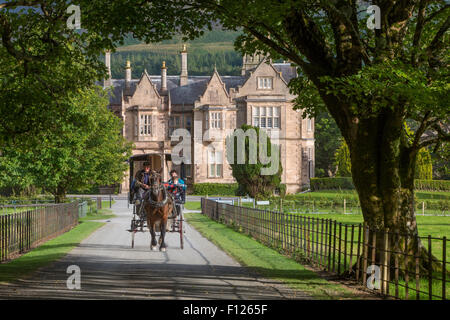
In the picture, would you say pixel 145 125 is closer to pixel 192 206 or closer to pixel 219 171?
pixel 219 171

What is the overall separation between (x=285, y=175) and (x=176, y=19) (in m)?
55.0

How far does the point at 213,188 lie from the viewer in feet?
223

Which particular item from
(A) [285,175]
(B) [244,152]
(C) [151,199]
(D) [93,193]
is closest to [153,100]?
(D) [93,193]

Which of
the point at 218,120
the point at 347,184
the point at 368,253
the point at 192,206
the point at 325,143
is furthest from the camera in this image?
the point at 325,143

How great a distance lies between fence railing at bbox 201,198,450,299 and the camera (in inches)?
449

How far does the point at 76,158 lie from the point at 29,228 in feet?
48.3

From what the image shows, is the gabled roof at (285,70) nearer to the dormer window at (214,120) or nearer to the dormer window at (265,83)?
the dormer window at (265,83)

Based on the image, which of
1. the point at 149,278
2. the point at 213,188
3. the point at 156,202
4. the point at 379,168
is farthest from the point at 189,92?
the point at 149,278

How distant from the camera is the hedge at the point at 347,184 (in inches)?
2462

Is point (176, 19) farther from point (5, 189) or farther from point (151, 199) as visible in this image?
point (5, 189)

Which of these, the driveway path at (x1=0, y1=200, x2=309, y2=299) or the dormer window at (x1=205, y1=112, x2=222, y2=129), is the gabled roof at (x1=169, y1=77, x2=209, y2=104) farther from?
the driveway path at (x1=0, y1=200, x2=309, y2=299)

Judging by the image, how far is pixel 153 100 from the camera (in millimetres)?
71250

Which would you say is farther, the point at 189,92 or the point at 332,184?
the point at 189,92

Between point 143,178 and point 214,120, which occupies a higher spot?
point 214,120
